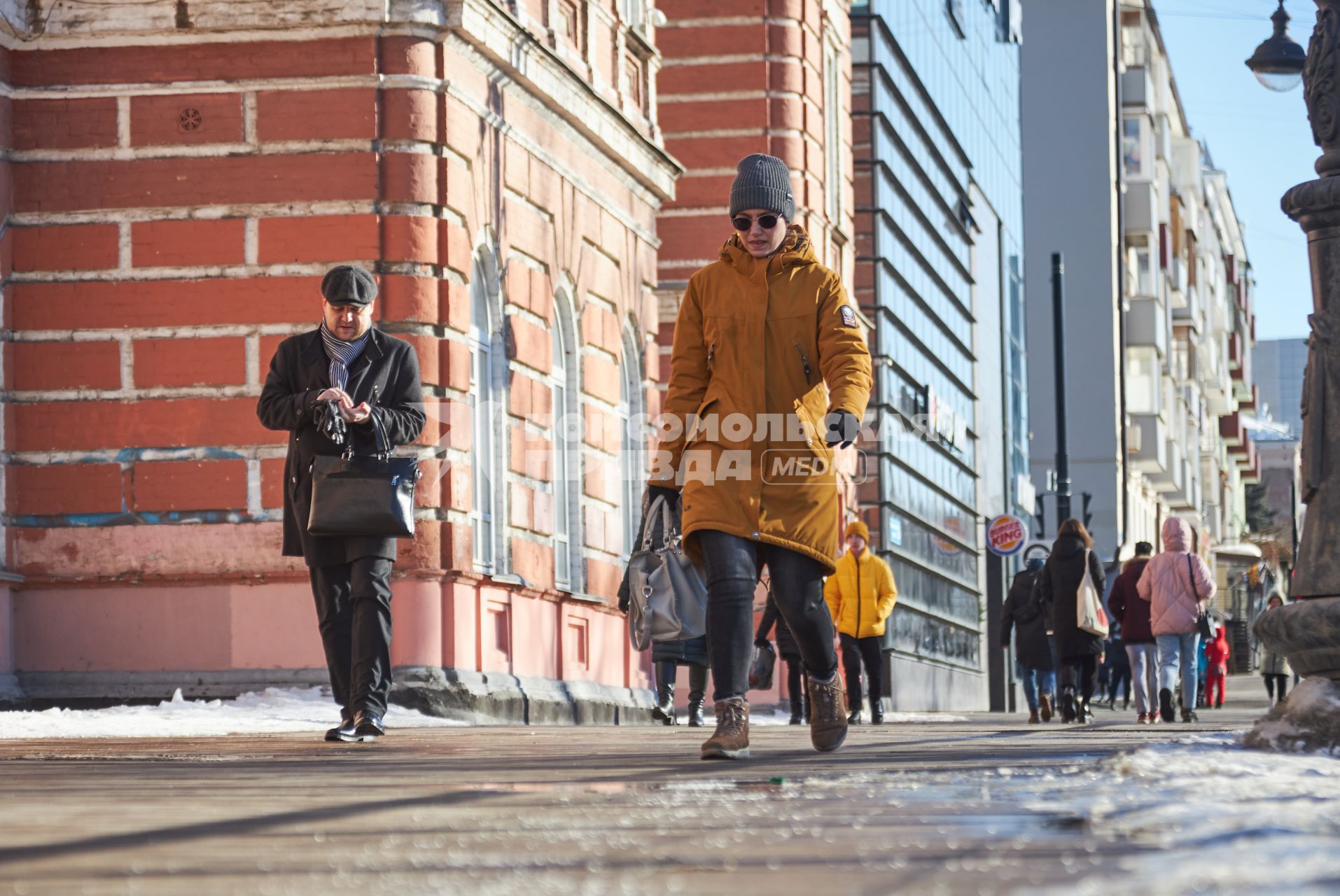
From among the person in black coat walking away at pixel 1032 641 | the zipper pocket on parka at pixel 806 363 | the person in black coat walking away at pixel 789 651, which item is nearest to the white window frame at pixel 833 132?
the person in black coat walking away at pixel 1032 641

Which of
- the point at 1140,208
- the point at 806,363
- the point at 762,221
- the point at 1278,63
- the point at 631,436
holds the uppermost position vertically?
the point at 1140,208

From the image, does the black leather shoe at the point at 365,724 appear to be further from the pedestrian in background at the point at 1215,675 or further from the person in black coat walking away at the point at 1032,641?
the pedestrian in background at the point at 1215,675

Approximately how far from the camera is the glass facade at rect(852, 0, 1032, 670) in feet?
138

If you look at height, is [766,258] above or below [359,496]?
above

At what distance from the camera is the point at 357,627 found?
1089cm

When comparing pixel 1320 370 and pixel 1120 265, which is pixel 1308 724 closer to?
pixel 1320 370

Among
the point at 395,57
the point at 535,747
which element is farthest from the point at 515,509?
the point at 535,747

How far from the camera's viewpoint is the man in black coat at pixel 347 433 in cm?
1089

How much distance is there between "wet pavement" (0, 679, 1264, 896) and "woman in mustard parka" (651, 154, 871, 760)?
1.60ft

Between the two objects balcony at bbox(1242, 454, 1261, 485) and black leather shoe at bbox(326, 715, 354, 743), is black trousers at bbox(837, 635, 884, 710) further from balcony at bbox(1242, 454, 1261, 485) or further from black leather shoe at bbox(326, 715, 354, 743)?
balcony at bbox(1242, 454, 1261, 485)

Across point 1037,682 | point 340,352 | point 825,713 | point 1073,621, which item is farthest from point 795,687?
point 825,713

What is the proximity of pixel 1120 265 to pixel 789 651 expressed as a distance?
52.8 metres

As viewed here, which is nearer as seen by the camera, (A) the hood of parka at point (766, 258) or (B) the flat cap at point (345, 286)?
(A) the hood of parka at point (766, 258)

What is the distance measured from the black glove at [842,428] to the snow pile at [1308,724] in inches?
70.3
